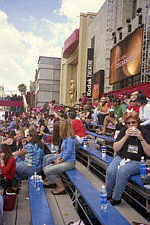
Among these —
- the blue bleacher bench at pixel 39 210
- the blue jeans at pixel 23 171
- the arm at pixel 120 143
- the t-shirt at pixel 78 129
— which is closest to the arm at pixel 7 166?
the blue jeans at pixel 23 171

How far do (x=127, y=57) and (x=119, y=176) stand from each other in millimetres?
12591

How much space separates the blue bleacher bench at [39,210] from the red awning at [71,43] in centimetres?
2864

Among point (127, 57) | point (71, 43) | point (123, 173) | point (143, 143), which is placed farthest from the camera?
point (71, 43)

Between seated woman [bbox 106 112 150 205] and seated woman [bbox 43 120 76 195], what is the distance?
107 centimetres


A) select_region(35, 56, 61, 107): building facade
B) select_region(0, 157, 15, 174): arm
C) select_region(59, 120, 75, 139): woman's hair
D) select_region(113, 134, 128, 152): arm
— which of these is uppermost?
select_region(35, 56, 61, 107): building facade

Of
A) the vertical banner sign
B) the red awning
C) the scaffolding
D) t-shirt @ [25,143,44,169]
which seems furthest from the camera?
the red awning

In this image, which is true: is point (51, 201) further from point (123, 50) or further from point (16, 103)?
point (16, 103)

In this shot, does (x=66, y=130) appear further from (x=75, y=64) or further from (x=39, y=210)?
(x=75, y=64)

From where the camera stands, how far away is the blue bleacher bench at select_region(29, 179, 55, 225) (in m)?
2.78

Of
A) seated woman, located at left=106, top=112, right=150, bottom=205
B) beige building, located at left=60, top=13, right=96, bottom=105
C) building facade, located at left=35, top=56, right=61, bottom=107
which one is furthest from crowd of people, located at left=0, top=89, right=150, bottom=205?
building facade, located at left=35, top=56, right=61, bottom=107

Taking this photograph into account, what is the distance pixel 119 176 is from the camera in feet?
10.8

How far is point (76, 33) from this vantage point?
98.9 feet

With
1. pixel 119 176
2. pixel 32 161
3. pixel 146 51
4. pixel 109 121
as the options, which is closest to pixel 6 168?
pixel 32 161

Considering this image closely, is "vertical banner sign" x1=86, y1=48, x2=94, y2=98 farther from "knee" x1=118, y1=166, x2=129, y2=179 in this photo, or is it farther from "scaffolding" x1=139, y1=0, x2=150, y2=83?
"knee" x1=118, y1=166, x2=129, y2=179
